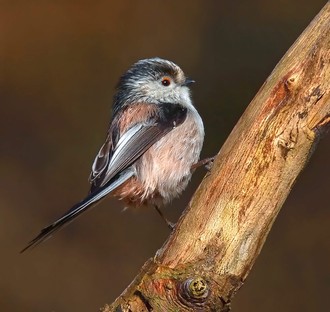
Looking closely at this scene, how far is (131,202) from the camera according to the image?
167 inches

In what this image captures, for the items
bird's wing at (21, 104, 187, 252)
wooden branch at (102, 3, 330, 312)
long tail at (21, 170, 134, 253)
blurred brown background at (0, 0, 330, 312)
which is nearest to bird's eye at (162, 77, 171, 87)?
bird's wing at (21, 104, 187, 252)

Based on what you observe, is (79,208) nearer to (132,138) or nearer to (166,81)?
(132,138)

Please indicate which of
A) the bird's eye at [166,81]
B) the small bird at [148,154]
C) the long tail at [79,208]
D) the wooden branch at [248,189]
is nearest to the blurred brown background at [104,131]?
the bird's eye at [166,81]

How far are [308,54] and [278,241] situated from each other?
3.61 metres

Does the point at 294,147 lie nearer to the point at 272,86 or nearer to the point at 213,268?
the point at 272,86

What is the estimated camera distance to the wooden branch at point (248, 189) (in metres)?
3.10

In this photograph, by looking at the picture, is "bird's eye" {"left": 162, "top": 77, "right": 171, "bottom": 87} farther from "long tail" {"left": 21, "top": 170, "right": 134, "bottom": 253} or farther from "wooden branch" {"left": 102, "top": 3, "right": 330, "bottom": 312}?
"wooden branch" {"left": 102, "top": 3, "right": 330, "bottom": 312}

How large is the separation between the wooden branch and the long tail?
1.44ft

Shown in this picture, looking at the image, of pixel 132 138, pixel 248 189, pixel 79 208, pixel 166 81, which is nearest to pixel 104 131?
pixel 166 81

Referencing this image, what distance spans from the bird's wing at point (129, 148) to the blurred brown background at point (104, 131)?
7.25 ft

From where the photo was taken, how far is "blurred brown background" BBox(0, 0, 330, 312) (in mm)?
6473

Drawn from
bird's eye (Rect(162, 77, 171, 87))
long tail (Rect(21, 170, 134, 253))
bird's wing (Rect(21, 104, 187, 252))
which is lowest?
long tail (Rect(21, 170, 134, 253))

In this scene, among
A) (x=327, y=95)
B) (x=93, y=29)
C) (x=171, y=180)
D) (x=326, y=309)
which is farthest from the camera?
(x=93, y=29)

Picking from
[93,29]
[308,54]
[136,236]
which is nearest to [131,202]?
[308,54]
